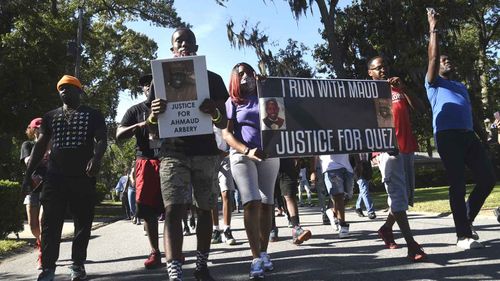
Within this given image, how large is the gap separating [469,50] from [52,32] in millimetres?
20344

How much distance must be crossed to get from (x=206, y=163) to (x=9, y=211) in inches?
244

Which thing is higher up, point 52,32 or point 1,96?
point 52,32

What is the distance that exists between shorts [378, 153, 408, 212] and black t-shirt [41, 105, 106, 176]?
8.98ft

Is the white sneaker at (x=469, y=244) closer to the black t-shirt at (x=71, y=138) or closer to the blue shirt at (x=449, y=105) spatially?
the blue shirt at (x=449, y=105)

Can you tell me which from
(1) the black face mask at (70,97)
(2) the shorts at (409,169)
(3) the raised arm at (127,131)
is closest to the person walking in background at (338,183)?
(2) the shorts at (409,169)

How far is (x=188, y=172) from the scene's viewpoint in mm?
3922

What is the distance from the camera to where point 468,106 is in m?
5.14

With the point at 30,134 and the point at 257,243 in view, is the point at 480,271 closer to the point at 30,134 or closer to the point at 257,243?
the point at 257,243

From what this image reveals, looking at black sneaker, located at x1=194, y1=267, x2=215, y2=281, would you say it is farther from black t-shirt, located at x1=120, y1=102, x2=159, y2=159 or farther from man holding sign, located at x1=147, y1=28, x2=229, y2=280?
black t-shirt, located at x1=120, y1=102, x2=159, y2=159

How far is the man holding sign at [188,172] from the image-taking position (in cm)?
379

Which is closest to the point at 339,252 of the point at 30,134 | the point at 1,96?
the point at 30,134

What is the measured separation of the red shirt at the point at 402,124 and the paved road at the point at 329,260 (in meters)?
1.07

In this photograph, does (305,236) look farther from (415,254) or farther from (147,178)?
(147,178)

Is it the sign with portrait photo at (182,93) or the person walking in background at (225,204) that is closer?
the sign with portrait photo at (182,93)
